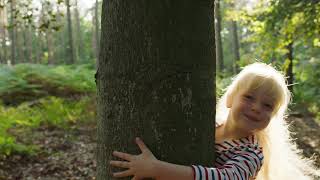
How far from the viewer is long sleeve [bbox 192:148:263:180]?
1554 mm

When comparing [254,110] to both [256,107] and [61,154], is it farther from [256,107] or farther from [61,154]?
[61,154]

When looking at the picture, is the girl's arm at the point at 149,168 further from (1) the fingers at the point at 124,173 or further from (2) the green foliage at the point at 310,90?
(2) the green foliage at the point at 310,90

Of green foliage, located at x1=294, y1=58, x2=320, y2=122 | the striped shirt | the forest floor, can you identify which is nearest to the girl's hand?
the striped shirt

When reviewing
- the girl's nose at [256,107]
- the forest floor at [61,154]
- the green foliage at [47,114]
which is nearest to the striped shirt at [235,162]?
the girl's nose at [256,107]

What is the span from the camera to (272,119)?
2141 millimetres

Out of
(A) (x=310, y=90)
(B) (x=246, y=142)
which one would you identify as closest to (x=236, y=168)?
(B) (x=246, y=142)

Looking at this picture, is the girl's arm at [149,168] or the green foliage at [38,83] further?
A: the green foliage at [38,83]

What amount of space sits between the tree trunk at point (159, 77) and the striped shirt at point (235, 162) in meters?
0.07

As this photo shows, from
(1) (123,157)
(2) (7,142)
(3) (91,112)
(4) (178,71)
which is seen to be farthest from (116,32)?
(3) (91,112)

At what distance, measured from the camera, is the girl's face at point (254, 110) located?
74.7 inches

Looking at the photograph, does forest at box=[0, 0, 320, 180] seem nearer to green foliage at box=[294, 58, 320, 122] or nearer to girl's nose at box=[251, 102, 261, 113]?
green foliage at box=[294, 58, 320, 122]

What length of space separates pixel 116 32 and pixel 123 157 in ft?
1.49

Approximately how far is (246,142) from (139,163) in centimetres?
59

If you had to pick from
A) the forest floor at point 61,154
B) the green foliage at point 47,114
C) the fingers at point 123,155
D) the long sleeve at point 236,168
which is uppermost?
the fingers at point 123,155
